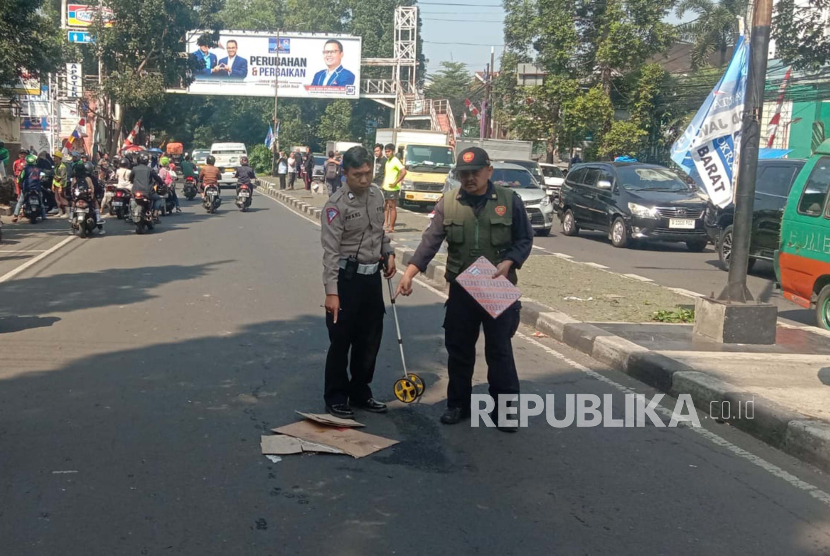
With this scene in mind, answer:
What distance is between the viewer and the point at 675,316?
9.54m

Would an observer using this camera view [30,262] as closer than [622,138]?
Yes

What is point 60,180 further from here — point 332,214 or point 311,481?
point 311,481

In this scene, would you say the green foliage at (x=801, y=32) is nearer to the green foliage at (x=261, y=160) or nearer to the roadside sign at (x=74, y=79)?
the roadside sign at (x=74, y=79)

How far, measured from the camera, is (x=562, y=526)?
4223 millimetres

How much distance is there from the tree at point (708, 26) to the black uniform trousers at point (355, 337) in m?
33.1

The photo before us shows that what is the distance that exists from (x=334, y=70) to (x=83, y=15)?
67.6 feet

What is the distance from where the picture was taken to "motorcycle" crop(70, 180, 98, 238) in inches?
719

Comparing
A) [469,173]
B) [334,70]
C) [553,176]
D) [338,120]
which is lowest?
[553,176]

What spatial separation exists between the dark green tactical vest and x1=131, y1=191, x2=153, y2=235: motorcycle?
1482cm

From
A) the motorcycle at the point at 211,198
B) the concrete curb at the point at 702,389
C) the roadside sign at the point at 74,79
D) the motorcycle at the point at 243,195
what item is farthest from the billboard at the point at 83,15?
the concrete curb at the point at 702,389

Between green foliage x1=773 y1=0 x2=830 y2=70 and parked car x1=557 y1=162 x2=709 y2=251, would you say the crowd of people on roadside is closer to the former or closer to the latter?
parked car x1=557 y1=162 x2=709 y2=251

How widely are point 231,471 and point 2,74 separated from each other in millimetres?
16948

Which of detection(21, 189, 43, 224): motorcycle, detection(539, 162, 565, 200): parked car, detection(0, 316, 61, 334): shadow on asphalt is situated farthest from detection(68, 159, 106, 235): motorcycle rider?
detection(539, 162, 565, 200): parked car

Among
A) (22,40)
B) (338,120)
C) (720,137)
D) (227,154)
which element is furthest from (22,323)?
(338,120)
